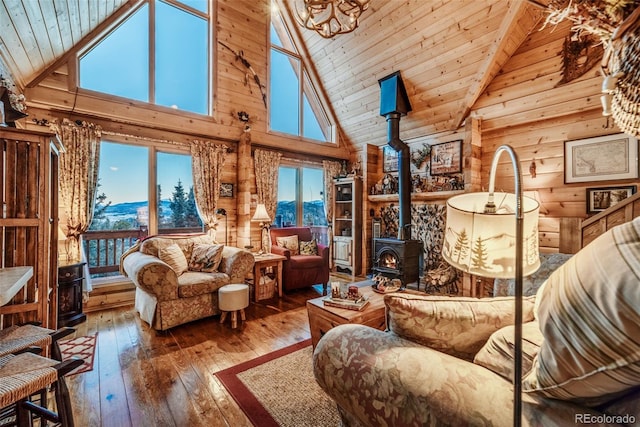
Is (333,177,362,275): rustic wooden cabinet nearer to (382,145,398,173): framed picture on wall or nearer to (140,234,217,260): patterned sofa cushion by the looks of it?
(382,145,398,173): framed picture on wall

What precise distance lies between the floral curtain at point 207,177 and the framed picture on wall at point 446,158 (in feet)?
11.5

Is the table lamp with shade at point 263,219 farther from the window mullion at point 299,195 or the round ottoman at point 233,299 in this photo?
the round ottoman at point 233,299

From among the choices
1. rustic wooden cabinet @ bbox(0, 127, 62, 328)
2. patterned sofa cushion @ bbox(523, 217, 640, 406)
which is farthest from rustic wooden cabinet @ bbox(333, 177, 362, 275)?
patterned sofa cushion @ bbox(523, 217, 640, 406)

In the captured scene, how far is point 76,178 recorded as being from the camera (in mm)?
3234

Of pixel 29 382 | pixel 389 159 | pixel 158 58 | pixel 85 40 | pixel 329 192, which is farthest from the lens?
pixel 329 192

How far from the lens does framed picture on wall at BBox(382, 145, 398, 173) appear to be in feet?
16.7

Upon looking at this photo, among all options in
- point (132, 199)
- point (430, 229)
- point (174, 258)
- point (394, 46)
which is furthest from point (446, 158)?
point (132, 199)

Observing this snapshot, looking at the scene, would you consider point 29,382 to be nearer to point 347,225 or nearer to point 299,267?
point 299,267

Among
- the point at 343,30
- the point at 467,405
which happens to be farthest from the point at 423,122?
the point at 467,405

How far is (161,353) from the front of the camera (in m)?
2.32

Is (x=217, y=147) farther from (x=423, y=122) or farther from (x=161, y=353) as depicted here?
(x=423, y=122)

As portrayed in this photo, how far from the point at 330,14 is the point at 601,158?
338cm

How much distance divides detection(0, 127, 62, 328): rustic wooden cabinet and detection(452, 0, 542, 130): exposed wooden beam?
14.7 ft

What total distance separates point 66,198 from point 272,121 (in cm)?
315
